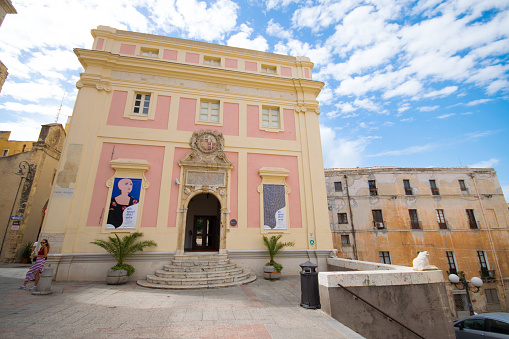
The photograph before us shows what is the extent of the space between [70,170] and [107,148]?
1.77 meters

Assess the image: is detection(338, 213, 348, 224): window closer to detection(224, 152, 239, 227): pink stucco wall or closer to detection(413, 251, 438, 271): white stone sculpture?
detection(224, 152, 239, 227): pink stucco wall

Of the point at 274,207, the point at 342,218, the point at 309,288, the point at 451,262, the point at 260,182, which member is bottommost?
the point at 451,262

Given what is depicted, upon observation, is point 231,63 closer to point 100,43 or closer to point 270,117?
point 270,117

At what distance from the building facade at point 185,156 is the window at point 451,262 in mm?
20227

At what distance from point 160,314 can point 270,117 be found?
10977 mm

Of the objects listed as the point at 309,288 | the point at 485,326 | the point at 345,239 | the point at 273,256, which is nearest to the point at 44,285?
the point at 309,288

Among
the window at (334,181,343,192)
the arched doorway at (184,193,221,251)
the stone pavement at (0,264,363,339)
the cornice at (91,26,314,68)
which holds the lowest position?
the stone pavement at (0,264,363,339)

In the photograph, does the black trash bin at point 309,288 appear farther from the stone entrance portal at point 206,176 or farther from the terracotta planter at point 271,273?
the stone entrance portal at point 206,176

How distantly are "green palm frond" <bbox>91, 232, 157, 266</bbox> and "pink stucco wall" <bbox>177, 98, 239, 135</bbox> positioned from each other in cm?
587

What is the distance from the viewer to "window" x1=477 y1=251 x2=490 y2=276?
22.1 m

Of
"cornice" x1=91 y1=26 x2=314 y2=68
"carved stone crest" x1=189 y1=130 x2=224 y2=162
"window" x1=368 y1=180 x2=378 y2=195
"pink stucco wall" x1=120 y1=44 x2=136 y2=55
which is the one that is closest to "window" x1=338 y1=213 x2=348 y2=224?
"window" x1=368 y1=180 x2=378 y2=195

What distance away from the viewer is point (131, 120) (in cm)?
1164

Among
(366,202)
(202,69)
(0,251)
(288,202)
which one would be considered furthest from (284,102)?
(0,251)

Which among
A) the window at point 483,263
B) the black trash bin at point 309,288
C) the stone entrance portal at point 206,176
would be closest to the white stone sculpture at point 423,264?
the black trash bin at point 309,288
